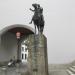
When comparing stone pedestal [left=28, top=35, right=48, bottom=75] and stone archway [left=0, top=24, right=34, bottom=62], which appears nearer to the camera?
stone pedestal [left=28, top=35, right=48, bottom=75]

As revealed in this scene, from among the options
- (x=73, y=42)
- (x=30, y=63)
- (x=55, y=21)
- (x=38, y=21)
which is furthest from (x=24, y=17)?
(x=30, y=63)

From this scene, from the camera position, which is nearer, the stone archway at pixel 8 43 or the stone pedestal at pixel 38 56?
the stone pedestal at pixel 38 56

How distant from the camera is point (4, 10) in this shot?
44.9ft

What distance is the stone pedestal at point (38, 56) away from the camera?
869 centimetres

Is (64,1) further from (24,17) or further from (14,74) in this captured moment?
(14,74)

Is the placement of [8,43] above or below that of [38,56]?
above

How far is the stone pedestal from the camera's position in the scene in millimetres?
8695

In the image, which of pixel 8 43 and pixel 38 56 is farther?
pixel 8 43

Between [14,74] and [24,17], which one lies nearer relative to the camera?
[14,74]

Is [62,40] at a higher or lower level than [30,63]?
higher

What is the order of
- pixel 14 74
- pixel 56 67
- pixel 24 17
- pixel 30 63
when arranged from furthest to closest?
pixel 24 17, pixel 56 67, pixel 14 74, pixel 30 63

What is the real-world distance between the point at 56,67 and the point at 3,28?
3.52 metres

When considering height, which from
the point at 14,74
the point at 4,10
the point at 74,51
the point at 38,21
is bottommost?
the point at 14,74

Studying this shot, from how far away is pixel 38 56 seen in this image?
Answer: 8.75 metres
